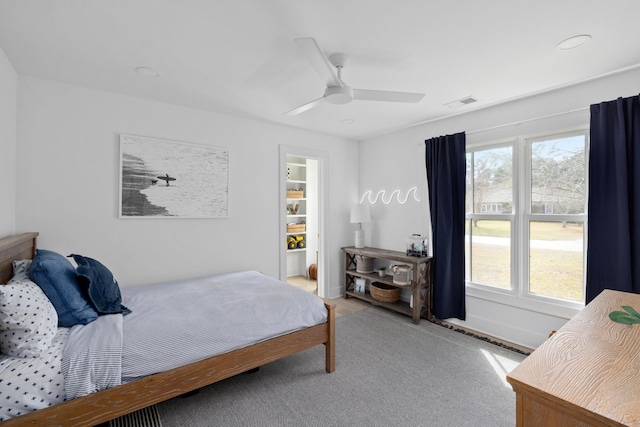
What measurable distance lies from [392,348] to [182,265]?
234 centimetres

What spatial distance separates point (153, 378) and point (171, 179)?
203 cm

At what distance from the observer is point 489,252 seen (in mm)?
3369

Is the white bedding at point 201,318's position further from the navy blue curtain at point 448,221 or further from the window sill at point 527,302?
the window sill at point 527,302

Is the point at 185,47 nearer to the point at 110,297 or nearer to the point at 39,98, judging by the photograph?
the point at 39,98

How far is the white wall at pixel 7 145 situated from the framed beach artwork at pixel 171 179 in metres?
0.73

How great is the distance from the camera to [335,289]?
180 inches

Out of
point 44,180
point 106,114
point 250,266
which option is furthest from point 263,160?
point 44,180

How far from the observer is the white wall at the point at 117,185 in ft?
8.34

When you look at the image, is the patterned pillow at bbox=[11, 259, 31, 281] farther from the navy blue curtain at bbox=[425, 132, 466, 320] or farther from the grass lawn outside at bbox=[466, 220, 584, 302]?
the grass lawn outside at bbox=[466, 220, 584, 302]

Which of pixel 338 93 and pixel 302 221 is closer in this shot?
pixel 338 93

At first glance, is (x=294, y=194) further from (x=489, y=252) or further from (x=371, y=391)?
(x=371, y=391)

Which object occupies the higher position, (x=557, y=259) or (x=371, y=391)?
(x=557, y=259)

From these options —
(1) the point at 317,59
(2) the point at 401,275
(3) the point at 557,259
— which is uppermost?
(1) the point at 317,59

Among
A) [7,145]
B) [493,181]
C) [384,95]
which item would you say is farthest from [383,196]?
[7,145]
